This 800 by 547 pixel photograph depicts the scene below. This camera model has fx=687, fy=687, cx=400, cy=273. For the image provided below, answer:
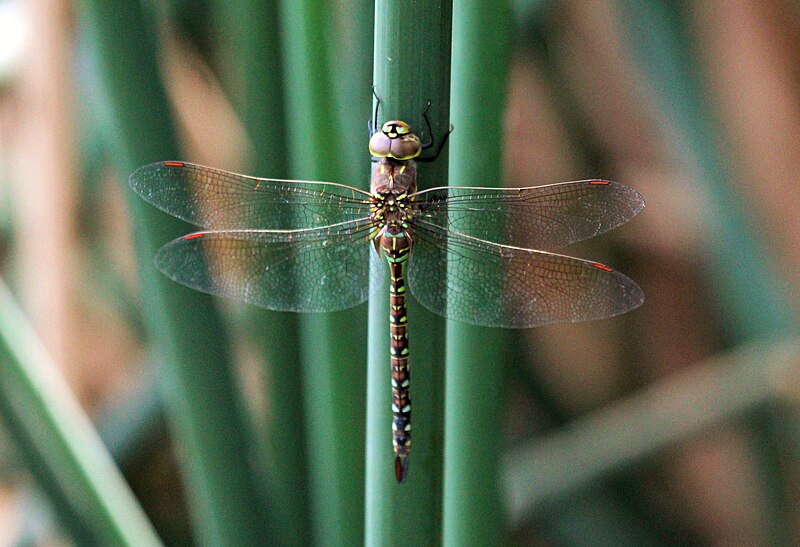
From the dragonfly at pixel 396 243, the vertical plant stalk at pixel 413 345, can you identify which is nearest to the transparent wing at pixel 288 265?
the dragonfly at pixel 396 243

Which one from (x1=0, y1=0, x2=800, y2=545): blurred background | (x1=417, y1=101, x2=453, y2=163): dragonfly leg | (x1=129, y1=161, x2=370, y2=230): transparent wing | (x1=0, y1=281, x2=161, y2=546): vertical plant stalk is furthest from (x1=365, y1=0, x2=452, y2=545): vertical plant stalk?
(x1=0, y1=281, x2=161, y2=546): vertical plant stalk

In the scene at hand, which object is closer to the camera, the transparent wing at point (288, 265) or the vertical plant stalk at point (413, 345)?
the vertical plant stalk at point (413, 345)

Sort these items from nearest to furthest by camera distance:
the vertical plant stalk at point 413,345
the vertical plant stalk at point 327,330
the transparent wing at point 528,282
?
1. the vertical plant stalk at point 413,345
2. the vertical plant stalk at point 327,330
3. the transparent wing at point 528,282

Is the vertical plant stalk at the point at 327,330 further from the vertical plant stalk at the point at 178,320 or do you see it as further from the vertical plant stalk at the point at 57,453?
the vertical plant stalk at the point at 57,453

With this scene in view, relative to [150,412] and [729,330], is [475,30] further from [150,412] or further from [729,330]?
[150,412]

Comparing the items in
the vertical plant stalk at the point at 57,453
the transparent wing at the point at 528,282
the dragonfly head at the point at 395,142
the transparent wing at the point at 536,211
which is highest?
the dragonfly head at the point at 395,142

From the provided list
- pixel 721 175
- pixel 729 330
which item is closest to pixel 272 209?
pixel 721 175

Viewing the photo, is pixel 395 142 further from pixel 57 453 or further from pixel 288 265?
pixel 57 453
